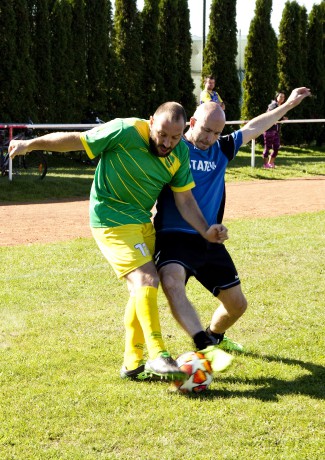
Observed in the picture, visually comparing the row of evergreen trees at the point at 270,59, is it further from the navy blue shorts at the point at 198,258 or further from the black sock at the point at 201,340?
the black sock at the point at 201,340

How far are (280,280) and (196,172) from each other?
2.83 m

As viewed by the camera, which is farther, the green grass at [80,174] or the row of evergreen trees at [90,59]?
the row of evergreen trees at [90,59]

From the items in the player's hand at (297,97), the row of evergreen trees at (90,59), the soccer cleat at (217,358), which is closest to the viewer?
the soccer cleat at (217,358)

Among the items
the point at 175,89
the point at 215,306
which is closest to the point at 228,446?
the point at 215,306

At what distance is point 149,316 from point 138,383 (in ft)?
1.55

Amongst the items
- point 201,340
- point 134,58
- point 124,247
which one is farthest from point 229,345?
point 134,58

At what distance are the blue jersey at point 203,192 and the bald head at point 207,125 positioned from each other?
9 cm

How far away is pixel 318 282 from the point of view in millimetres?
7715

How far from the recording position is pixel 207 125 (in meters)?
5.08

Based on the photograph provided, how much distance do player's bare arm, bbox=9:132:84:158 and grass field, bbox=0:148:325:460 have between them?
1.47m

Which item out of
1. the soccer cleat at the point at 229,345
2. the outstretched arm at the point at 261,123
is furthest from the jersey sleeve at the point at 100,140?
the soccer cleat at the point at 229,345

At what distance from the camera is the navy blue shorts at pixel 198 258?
5.05 metres

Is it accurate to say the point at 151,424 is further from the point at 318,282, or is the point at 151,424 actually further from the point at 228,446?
the point at 318,282

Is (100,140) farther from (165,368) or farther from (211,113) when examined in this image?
(165,368)
